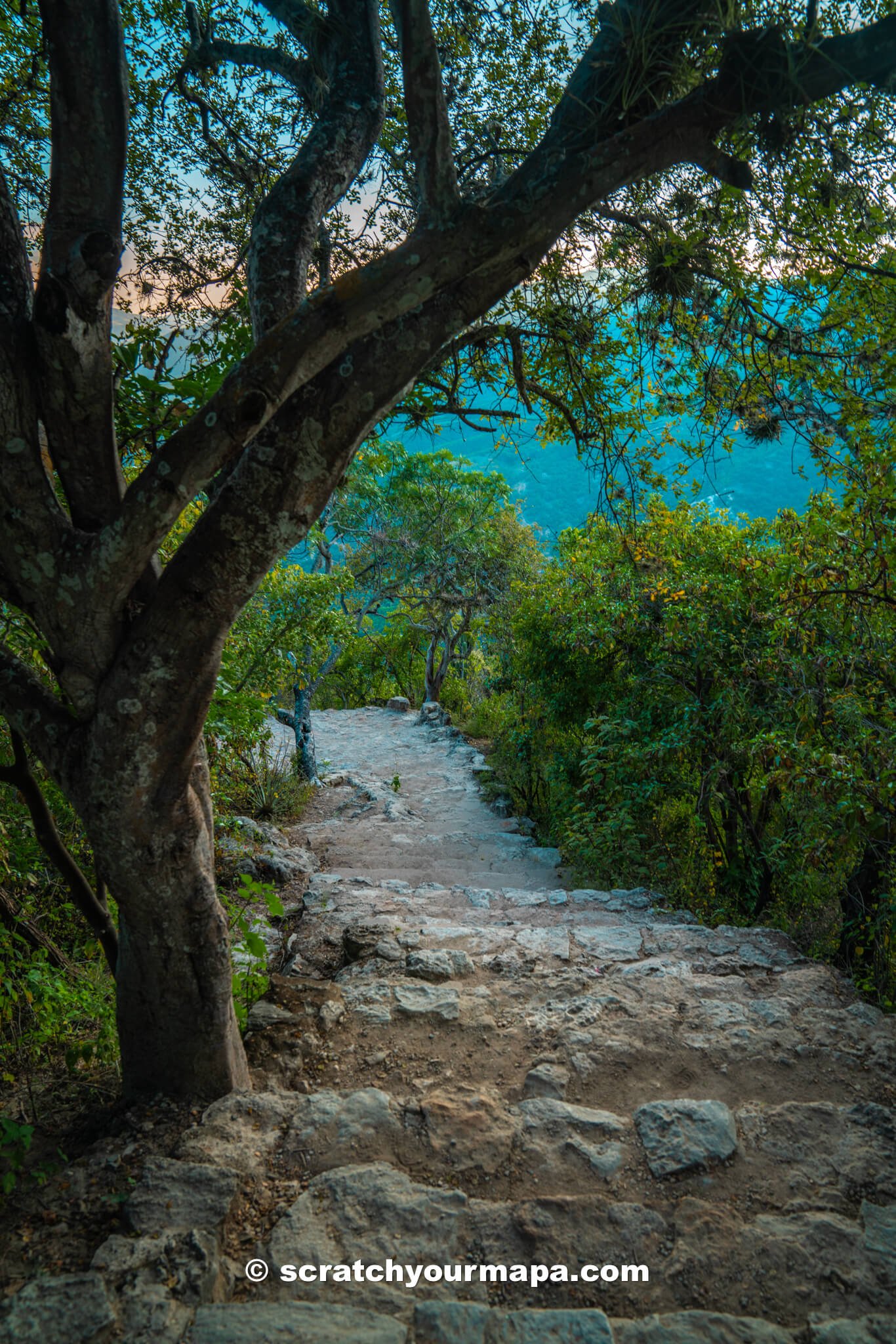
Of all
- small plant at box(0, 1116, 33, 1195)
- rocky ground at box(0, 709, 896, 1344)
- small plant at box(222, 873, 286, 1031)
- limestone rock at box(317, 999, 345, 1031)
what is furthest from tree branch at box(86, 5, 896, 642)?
limestone rock at box(317, 999, 345, 1031)

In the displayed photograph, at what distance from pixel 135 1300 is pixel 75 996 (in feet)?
5.00

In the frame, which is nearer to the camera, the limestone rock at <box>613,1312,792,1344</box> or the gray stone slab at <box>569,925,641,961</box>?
Answer: the limestone rock at <box>613,1312,792,1344</box>

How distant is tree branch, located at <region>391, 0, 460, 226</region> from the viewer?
81.0 inches

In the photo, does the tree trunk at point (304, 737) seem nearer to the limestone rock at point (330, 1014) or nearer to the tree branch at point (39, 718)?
the limestone rock at point (330, 1014)

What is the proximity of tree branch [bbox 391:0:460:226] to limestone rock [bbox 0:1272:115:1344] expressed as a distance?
3008 mm

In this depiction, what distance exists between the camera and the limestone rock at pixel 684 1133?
7.70 ft

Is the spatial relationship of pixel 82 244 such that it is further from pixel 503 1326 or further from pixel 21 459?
pixel 503 1326

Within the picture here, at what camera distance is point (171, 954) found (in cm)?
237

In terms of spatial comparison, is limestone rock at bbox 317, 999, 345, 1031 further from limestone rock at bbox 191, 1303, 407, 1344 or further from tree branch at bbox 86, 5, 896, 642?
tree branch at bbox 86, 5, 896, 642

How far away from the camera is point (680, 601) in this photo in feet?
19.2

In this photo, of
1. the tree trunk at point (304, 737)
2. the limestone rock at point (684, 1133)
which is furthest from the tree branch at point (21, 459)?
the tree trunk at point (304, 737)

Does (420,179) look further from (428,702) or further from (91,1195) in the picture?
(428,702)

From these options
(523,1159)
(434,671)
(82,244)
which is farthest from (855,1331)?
(434,671)

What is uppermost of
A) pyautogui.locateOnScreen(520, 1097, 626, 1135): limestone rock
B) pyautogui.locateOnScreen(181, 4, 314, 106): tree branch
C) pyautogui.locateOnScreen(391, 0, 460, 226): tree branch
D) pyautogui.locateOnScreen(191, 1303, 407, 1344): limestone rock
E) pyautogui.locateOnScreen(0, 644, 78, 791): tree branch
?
pyautogui.locateOnScreen(181, 4, 314, 106): tree branch
